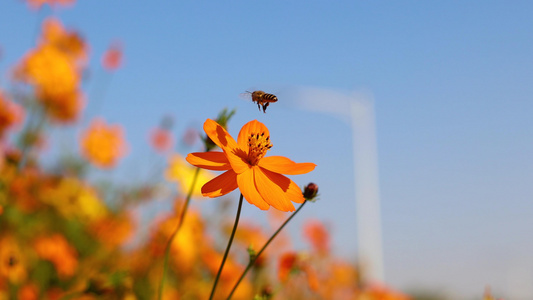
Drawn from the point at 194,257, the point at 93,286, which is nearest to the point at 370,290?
the point at 194,257

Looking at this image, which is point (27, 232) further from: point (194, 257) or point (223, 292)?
point (223, 292)

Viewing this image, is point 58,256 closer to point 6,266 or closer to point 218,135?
point 6,266

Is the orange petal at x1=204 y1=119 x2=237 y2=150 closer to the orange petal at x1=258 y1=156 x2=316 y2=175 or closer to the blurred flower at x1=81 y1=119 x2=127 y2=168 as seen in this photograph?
the orange petal at x1=258 y1=156 x2=316 y2=175

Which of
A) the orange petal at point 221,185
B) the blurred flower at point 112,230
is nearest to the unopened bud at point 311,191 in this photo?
the orange petal at point 221,185

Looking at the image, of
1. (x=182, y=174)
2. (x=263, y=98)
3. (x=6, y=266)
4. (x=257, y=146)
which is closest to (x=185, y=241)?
(x=182, y=174)

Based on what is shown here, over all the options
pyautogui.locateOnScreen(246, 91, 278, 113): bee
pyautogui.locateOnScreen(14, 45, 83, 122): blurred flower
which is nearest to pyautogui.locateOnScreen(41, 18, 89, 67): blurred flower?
pyautogui.locateOnScreen(14, 45, 83, 122): blurred flower

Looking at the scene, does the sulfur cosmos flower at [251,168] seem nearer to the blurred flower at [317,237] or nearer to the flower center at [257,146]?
the flower center at [257,146]
